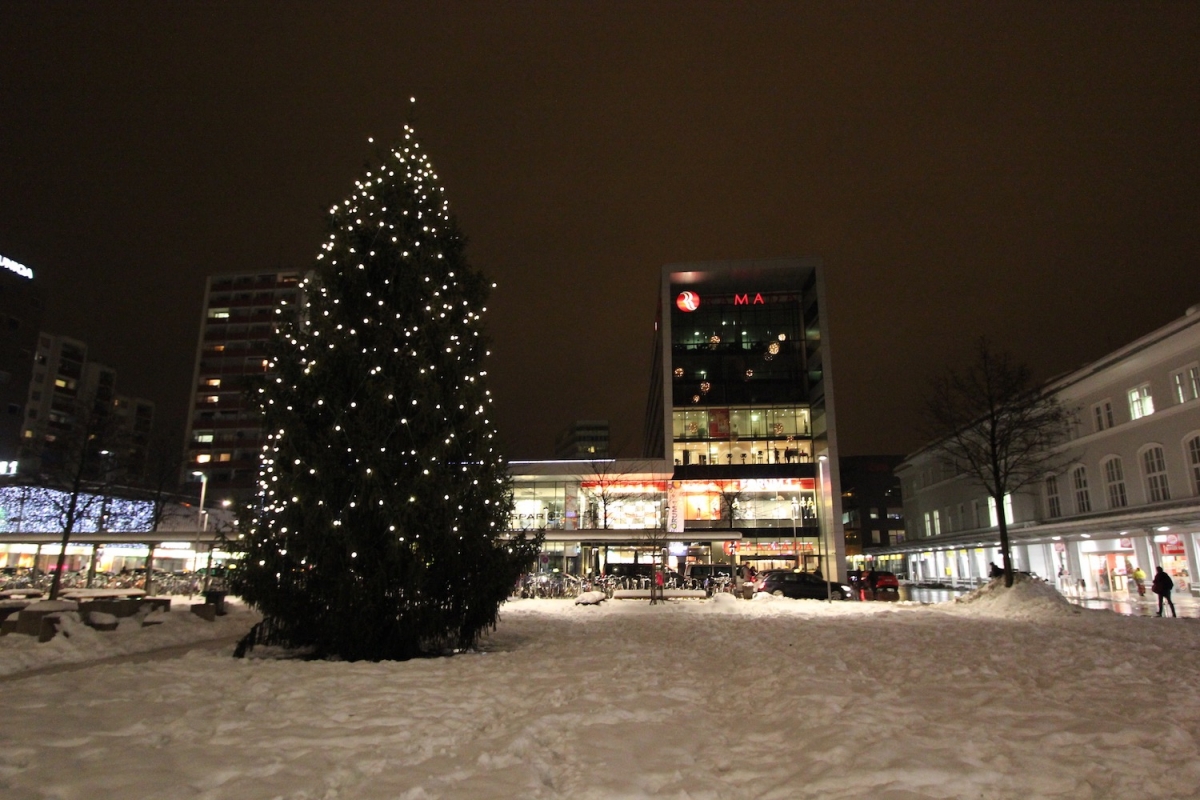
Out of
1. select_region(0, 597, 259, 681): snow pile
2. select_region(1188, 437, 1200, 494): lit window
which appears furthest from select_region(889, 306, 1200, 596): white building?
select_region(0, 597, 259, 681): snow pile

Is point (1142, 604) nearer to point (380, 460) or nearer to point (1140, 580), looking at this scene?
point (1140, 580)

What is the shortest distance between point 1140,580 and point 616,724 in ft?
118

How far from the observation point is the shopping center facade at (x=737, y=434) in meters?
50.1

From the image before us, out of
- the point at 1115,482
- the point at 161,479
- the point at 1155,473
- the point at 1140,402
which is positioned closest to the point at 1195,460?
the point at 1155,473

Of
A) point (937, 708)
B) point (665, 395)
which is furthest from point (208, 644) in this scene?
point (665, 395)

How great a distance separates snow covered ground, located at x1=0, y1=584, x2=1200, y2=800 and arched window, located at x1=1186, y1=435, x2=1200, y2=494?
2634 centimetres

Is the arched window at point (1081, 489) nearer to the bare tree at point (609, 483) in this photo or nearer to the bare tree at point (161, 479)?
the bare tree at point (609, 483)

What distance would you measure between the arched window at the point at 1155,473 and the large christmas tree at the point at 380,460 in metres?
36.9

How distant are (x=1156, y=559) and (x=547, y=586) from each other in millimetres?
29099

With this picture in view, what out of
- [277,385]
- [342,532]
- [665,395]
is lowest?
[342,532]

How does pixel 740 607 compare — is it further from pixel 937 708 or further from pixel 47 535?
pixel 47 535

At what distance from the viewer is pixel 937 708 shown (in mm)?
7594

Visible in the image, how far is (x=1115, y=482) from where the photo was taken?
129ft

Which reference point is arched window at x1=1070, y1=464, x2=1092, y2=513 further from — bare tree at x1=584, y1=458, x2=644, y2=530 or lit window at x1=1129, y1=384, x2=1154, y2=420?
bare tree at x1=584, y1=458, x2=644, y2=530
